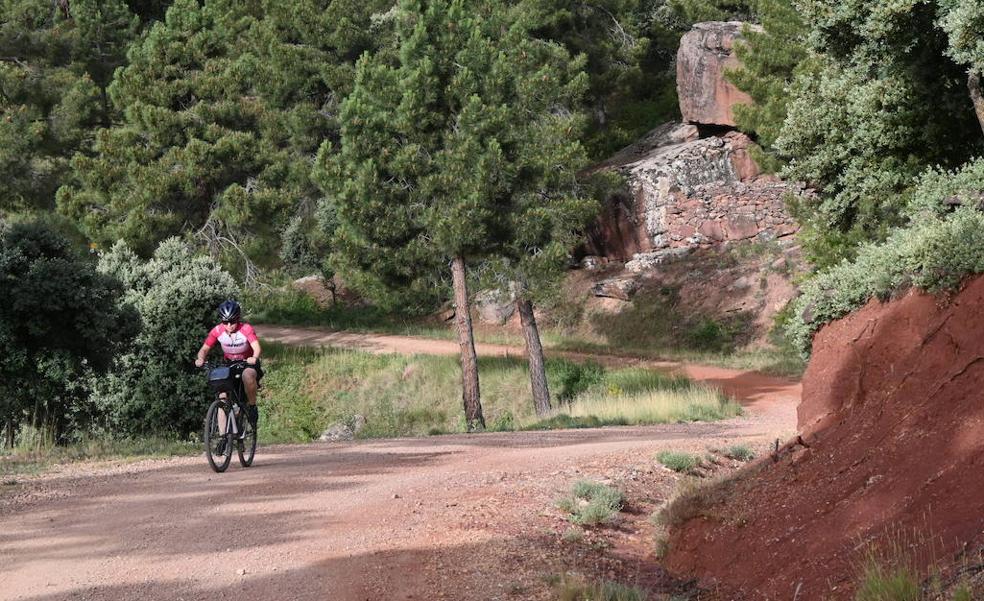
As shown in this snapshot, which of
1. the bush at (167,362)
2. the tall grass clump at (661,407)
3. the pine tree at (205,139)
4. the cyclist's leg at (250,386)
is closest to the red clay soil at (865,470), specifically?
the cyclist's leg at (250,386)

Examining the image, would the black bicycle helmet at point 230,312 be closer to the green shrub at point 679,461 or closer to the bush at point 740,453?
the green shrub at point 679,461

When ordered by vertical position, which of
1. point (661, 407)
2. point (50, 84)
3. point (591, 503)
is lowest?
point (661, 407)

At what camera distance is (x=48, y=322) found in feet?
63.5

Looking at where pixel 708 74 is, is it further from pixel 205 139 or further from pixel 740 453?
pixel 740 453

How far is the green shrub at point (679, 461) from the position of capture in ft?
41.4

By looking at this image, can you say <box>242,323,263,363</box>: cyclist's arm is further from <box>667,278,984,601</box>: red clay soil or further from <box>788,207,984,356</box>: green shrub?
<box>788,207,984,356</box>: green shrub

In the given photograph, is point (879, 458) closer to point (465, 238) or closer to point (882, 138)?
point (882, 138)

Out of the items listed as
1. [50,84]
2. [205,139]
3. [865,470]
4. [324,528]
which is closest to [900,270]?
[865,470]

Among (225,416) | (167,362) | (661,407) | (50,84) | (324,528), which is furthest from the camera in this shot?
(50,84)

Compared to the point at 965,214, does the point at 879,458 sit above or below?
below

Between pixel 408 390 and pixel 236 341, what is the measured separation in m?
20.9

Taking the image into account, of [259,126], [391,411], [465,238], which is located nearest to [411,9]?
[465,238]

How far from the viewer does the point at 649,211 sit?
40.8m

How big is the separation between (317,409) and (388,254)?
27.4ft
